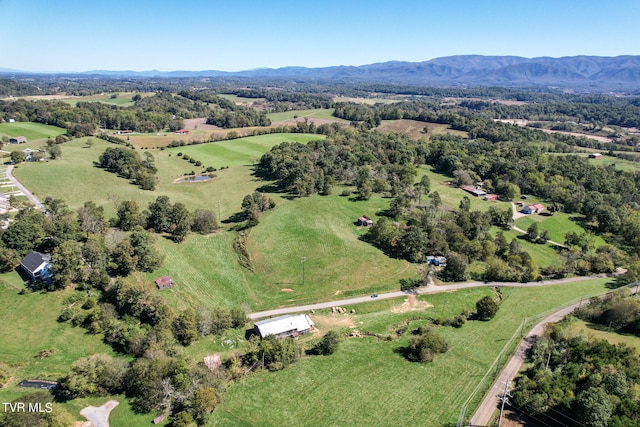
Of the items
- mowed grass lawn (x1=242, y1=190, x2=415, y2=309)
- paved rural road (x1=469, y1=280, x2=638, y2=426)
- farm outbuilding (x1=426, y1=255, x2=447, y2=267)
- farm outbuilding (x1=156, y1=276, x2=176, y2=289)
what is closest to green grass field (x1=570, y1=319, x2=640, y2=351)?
paved rural road (x1=469, y1=280, x2=638, y2=426)

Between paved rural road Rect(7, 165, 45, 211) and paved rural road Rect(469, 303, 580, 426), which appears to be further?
paved rural road Rect(7, 165, 45, 211)

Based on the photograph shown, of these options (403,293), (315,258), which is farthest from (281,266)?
(403,293)

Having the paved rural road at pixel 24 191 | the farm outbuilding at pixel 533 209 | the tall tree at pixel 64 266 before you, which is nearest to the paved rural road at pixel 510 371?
the farm outbuilding at pixel 533 209

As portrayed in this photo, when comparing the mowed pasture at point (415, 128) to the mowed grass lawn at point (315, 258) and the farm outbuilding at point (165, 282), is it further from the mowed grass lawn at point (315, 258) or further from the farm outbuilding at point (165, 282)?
the farm outbuilding at point (165, 282)

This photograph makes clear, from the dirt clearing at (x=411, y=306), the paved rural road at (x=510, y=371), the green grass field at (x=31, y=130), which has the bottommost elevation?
the dirt clearing at (x=411, y=306)

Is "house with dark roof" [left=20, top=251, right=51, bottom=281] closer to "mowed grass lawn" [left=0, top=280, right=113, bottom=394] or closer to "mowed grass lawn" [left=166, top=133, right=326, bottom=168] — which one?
"mowed grass lawn" [left=0, top=280, right=113, bottom=394]

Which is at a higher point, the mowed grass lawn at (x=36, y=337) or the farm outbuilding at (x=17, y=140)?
the farm outbuilding at (x=17, y=140)
